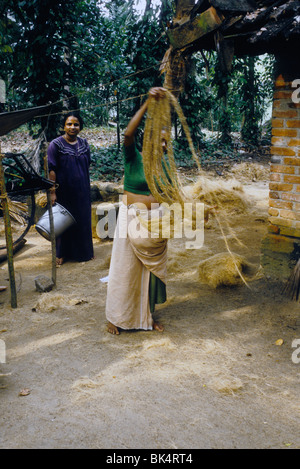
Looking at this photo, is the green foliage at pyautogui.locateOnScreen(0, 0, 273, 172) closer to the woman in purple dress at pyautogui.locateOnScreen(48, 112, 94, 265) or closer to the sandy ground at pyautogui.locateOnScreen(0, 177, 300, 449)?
the woman in purple dress at pyautogui.locateOnScreen(48, 112, 94, 265)

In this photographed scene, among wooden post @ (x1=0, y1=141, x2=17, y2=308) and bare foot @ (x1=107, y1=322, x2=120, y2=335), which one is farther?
wooden post @ (x1=0, y1=141, x2=17, y2=308)

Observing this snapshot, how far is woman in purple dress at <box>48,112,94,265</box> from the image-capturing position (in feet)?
17.2

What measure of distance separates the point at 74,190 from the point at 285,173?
2.68m

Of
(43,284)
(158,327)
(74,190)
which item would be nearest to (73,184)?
(74,190)

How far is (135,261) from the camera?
3.63 m

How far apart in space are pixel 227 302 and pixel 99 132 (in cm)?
1267

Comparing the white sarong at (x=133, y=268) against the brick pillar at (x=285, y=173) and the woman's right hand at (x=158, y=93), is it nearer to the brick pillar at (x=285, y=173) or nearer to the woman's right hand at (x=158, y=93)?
the woman's right hand at (x=158, y=93)

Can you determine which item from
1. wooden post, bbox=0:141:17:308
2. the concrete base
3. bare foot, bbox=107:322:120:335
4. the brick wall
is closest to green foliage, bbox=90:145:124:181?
wooden post, bbox=0:141:17:308

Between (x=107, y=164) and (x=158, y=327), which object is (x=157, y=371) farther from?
(x=107, y=164)

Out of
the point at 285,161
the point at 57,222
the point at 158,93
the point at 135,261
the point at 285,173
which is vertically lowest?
the point at 135,261

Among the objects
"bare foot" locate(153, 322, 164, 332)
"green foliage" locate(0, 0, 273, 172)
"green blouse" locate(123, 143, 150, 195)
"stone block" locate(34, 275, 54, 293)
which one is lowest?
"bare foot" locate(153, 322, 164, 332)

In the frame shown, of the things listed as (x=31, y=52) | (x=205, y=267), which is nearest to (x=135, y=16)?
(x=31, y=52)

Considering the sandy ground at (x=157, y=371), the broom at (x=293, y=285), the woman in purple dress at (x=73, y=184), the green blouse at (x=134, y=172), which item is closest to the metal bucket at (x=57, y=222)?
the woman in purple dress at (x=73, y=184)
